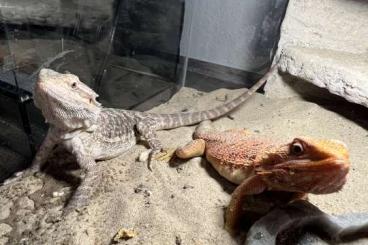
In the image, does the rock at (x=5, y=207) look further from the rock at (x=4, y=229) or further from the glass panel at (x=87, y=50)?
the glass panel at (x=87, y=50)

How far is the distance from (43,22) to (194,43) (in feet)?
5.35

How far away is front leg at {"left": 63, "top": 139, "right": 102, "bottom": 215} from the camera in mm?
2059

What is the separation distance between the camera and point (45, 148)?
2.39 meters

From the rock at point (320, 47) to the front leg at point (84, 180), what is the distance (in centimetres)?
184

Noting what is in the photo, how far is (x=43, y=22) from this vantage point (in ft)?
9.75

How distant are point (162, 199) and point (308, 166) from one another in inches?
36.2

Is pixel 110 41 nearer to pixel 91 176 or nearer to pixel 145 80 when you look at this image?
pixel 145 80

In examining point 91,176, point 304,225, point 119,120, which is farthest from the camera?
A: point 119,120

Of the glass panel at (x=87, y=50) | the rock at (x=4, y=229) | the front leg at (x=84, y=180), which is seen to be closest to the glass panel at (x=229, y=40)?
the glass panel at (x=87, y=50)

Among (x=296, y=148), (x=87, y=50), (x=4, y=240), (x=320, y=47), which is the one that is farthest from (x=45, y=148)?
(x=320, y=47)

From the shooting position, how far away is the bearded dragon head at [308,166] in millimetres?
1409

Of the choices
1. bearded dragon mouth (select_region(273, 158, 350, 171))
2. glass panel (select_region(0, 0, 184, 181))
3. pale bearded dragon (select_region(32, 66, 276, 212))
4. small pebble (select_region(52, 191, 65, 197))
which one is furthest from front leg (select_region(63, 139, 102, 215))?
bearded dragon mouth (select_region(273, 158, 350, 171))

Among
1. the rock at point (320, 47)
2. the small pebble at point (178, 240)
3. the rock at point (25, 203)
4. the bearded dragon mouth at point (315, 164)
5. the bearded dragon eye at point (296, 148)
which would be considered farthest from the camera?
the rock at point (320, 47)

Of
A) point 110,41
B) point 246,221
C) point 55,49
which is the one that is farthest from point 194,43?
point 246,221
